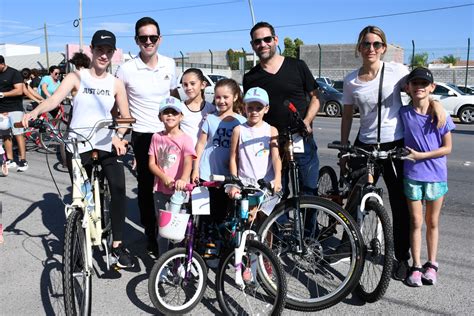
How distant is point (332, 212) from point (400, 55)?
6117 cm

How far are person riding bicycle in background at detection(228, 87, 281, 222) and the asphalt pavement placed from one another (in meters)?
1.00

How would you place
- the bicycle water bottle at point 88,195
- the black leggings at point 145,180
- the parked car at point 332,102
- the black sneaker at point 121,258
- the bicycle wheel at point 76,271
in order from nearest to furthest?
the bicycle wheel at point 76,271
the bicycle water bottle at point 88,195
the black sneaker at point 121,258
the black leggings at point 145,180
the parked car at point 332,102

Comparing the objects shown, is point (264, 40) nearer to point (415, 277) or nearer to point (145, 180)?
point (145, 180)

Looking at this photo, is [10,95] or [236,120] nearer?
[236,120]

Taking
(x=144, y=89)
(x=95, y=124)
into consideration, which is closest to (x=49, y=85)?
(x=144, y=89)

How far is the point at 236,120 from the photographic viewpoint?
380 centimetres

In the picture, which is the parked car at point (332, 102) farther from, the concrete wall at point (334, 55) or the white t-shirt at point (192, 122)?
the concrete wall at point (334, 55)

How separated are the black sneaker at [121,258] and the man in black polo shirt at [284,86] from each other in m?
1.69

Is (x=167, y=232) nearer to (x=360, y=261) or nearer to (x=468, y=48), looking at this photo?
(x=360, y=261)

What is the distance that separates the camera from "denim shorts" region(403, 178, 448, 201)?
3504mm

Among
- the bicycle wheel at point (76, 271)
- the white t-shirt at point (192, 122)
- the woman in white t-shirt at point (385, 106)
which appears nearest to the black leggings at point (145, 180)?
the white t-shirt at point (192, 122)

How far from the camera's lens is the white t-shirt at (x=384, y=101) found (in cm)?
356

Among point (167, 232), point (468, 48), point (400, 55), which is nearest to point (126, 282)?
point (167, 232)

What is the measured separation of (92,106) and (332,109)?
1703cm
